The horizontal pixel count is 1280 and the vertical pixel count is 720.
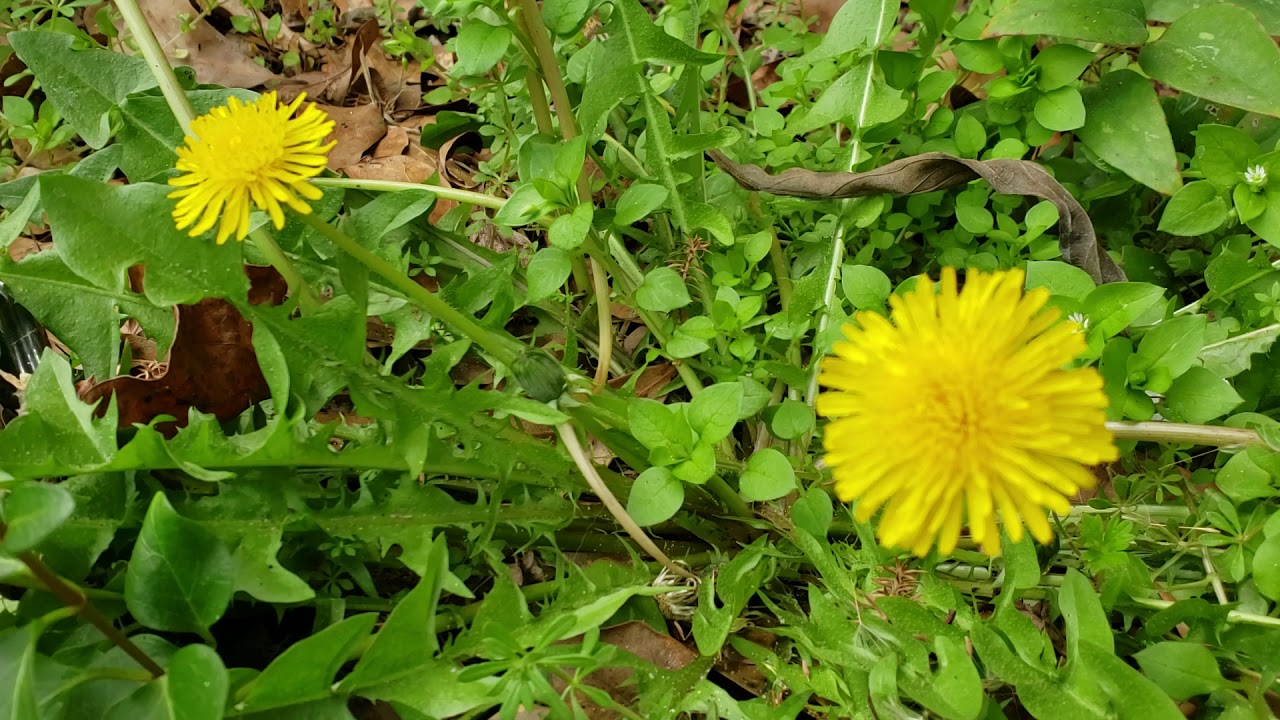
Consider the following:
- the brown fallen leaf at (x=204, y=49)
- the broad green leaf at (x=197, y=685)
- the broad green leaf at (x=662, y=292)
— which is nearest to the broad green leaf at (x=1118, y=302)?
the broad green leaf at (x=662, y=292)

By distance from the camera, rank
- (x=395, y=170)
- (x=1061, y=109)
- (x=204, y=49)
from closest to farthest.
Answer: (x=1061, y=109) < (x=395, y=170) < (x=204, y=49)

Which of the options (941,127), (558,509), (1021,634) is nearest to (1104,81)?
(941,127)

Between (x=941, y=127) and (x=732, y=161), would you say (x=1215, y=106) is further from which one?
(x=732, y=161)

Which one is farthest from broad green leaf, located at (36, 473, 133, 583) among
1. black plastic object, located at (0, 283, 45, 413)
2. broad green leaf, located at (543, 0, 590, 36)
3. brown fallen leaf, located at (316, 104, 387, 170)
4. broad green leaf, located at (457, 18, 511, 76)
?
brown fallen leaf, located at (316, 104, 387, 170)

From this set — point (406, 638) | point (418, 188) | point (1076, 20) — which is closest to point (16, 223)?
point (418, 188)

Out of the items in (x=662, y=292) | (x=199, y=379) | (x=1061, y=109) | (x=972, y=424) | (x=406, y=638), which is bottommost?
(x=406, y=638)

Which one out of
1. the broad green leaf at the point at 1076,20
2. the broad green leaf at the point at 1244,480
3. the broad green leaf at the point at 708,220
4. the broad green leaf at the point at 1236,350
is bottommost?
the broad green leaf at the point at 1244,480

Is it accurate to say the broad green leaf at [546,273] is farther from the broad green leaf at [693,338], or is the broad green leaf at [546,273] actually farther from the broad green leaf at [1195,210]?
the broad green leaf at [1195,210]

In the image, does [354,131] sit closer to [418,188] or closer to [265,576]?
[418,188]
